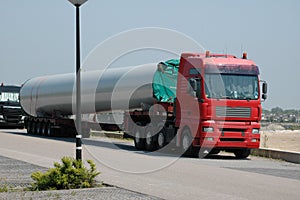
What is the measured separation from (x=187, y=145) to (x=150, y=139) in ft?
10.3

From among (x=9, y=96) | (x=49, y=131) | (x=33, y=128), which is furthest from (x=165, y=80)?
(x=9, y=96)

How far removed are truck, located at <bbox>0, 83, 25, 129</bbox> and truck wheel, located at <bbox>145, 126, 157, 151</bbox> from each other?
22.2 m

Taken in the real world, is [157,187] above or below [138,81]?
below

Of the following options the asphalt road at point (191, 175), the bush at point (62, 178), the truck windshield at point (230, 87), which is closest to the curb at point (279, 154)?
the asphalt road at point (191, 175)

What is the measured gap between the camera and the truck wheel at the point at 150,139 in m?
26.8

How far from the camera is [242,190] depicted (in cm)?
1410

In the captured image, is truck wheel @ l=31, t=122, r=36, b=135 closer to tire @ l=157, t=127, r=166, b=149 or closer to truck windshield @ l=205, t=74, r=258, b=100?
tire @ l=157, t=127, r=166, b=149

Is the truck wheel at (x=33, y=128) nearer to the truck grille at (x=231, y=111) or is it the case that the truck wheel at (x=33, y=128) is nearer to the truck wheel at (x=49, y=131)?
the truck wheel at (x=49, y=131)

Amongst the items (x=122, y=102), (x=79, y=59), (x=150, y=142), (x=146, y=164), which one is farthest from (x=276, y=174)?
(x=122, y=102)

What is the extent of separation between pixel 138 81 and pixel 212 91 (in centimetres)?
553

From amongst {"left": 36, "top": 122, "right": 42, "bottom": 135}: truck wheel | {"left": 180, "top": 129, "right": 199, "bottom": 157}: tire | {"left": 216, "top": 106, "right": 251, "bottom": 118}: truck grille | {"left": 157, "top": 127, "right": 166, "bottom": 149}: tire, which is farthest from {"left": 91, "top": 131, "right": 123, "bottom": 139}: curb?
{"left": 216, "top": 106, "right": 251, "bottom": 118}: truck grille

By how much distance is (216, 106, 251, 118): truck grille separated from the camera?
23.2m

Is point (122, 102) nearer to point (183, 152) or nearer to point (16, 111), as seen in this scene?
point (183, 152)

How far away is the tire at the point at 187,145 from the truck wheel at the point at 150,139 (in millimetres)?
2433
